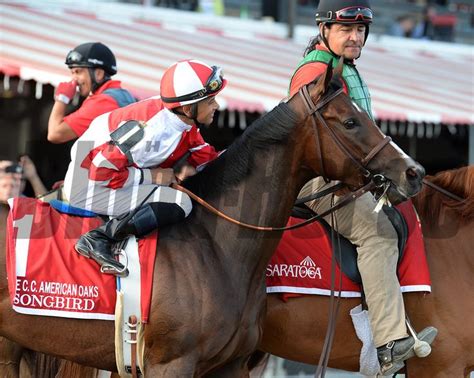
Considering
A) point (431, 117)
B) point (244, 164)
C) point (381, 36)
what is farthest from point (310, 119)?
point (381, 36)

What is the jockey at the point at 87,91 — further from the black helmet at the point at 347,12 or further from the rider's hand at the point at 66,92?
the black helmet at the point at 347,12

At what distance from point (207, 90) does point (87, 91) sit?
196 centimetres

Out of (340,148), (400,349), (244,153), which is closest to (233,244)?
(244,153)


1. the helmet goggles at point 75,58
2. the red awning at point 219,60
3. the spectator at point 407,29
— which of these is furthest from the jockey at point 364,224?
the spectator at point 407,29

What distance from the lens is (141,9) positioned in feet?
41.0

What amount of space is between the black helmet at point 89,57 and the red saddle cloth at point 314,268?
1.87 m

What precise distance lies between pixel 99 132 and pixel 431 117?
227 inches

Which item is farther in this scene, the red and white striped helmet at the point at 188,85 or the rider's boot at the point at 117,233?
the red and white striped helmet at the point at 188,85

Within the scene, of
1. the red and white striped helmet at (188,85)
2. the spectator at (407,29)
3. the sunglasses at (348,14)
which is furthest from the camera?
the spectator at (407,29)

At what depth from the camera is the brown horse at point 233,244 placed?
4.53m

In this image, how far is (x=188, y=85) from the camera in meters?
4.68

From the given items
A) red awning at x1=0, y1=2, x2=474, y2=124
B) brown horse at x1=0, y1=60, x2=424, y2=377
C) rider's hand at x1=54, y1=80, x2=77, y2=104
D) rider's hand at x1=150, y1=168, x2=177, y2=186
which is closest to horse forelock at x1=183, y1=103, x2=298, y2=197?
brown horse at x1=0, y1=60, x2=424, y2=377

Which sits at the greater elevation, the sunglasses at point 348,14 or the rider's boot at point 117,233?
the sunglasses at point 348,14

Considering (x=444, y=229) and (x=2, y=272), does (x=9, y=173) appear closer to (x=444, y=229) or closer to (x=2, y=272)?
(x=2, y=272)
